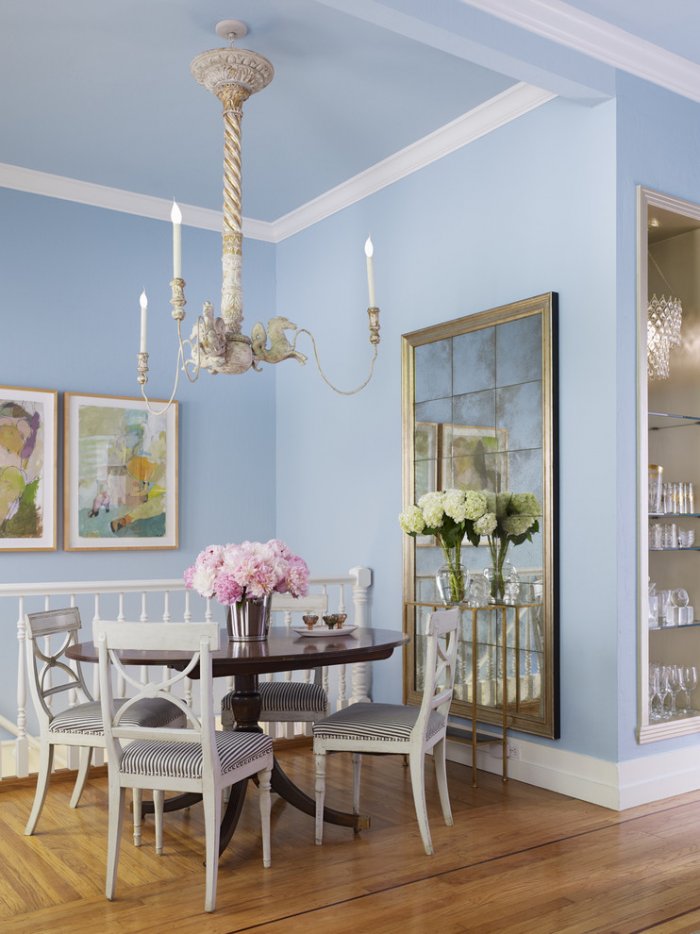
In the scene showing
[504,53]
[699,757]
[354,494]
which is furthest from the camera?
[354,494]

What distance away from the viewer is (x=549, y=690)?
404 centimetres

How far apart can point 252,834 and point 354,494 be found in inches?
95.0

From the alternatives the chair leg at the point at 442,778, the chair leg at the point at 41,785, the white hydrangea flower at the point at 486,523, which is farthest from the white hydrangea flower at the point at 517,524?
the chair leg at the point at 41,785

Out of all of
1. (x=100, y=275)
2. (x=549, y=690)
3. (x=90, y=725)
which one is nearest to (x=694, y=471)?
(x=549, y=690)

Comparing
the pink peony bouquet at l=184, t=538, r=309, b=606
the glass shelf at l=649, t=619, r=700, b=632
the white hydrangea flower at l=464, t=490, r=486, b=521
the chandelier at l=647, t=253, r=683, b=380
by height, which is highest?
the chandelier at l=647, t=253, r=683, b=380

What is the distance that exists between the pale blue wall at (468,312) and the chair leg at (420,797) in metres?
0.98

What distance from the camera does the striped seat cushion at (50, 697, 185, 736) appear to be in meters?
3.34

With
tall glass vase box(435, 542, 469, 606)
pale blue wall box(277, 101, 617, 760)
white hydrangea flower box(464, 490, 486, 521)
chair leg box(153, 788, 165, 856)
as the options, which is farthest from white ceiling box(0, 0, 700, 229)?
chair leg box(153, 788, 165, 856)

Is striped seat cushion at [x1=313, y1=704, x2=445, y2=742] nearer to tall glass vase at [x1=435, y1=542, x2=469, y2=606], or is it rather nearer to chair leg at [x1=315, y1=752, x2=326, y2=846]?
chair leg at [x1=315, y1=752, x2=326, y2=846]

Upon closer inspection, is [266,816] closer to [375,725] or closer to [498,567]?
[375,725]

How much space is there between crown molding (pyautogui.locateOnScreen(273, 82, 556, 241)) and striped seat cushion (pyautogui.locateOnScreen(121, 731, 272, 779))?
10.3 feet

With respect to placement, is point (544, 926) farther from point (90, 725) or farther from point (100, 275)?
point (100, 275)

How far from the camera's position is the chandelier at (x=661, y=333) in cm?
413

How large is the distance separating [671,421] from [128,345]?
325 cm
